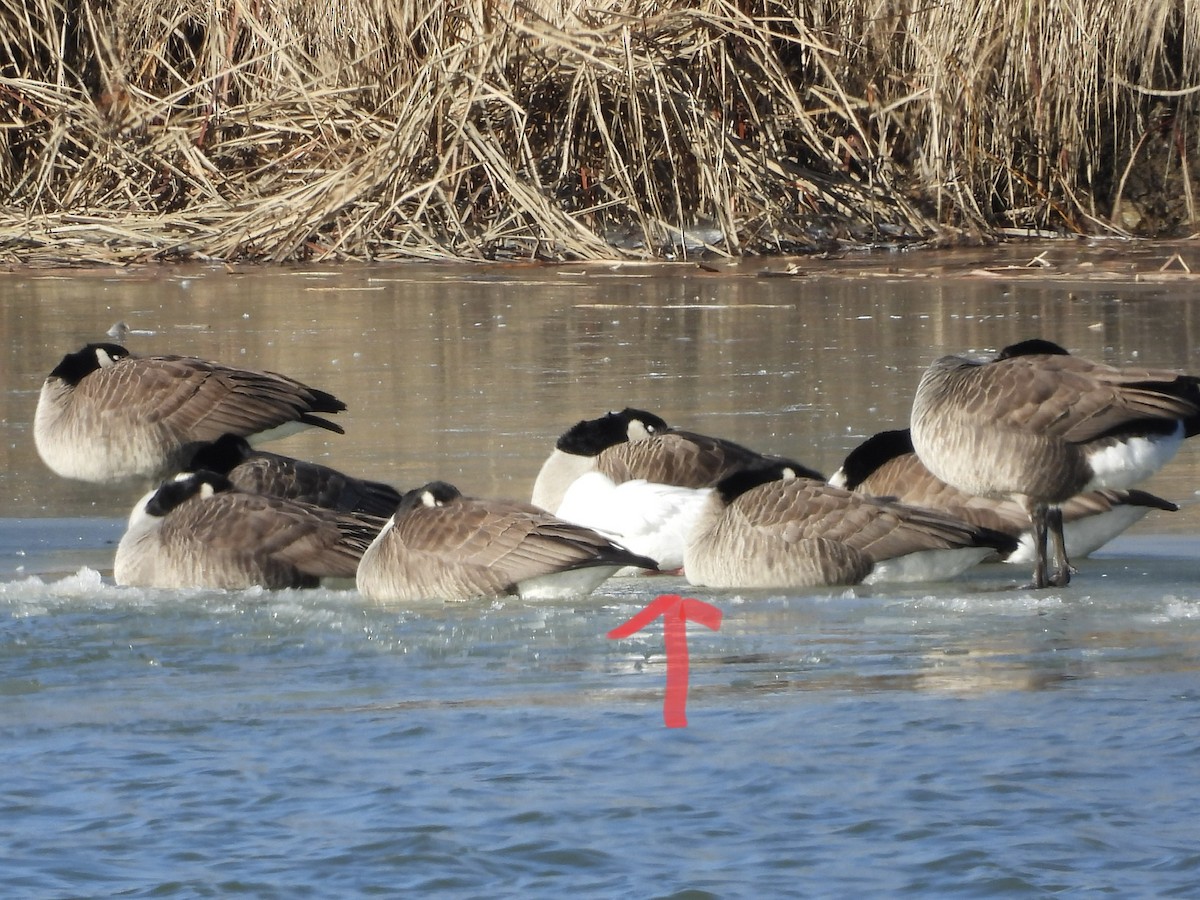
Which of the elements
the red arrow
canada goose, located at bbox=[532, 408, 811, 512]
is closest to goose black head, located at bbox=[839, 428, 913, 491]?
canada goose, located at bbox=[532, 408, 811, 512]

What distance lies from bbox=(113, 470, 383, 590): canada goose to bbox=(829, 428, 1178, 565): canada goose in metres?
1.89

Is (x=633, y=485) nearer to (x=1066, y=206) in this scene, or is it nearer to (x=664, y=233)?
(x=664, y=233)

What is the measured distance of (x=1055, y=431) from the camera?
694 cm

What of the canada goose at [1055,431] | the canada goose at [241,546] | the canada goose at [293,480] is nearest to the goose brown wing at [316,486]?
the canada goose at [293,480]

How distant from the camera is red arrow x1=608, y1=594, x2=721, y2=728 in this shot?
17.1ft

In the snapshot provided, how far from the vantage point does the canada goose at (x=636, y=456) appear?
7801 millimetres

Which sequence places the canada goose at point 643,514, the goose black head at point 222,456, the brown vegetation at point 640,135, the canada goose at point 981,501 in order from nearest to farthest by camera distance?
the canada goose at point 981,501
the canada goose at point 643,514
the goose black head at point 222,456
the brown vegetation at point 640,135

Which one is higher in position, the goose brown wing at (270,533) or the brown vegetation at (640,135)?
the brown vegetation at (640,135)

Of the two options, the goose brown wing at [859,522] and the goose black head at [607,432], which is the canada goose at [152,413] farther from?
the goose brown wing at [859,522]

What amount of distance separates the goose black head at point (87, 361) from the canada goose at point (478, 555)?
295cm

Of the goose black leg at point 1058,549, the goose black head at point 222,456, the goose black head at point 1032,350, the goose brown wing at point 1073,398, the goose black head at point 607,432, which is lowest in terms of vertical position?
the goose black leg at point 1058,549

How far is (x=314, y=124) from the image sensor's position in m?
17.8

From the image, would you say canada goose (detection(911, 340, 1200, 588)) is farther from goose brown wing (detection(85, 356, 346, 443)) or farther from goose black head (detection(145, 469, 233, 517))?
goose brown wing (detection(85, 356, 346, 443))

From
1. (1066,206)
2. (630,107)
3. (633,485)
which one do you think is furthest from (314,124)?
(633,485)
